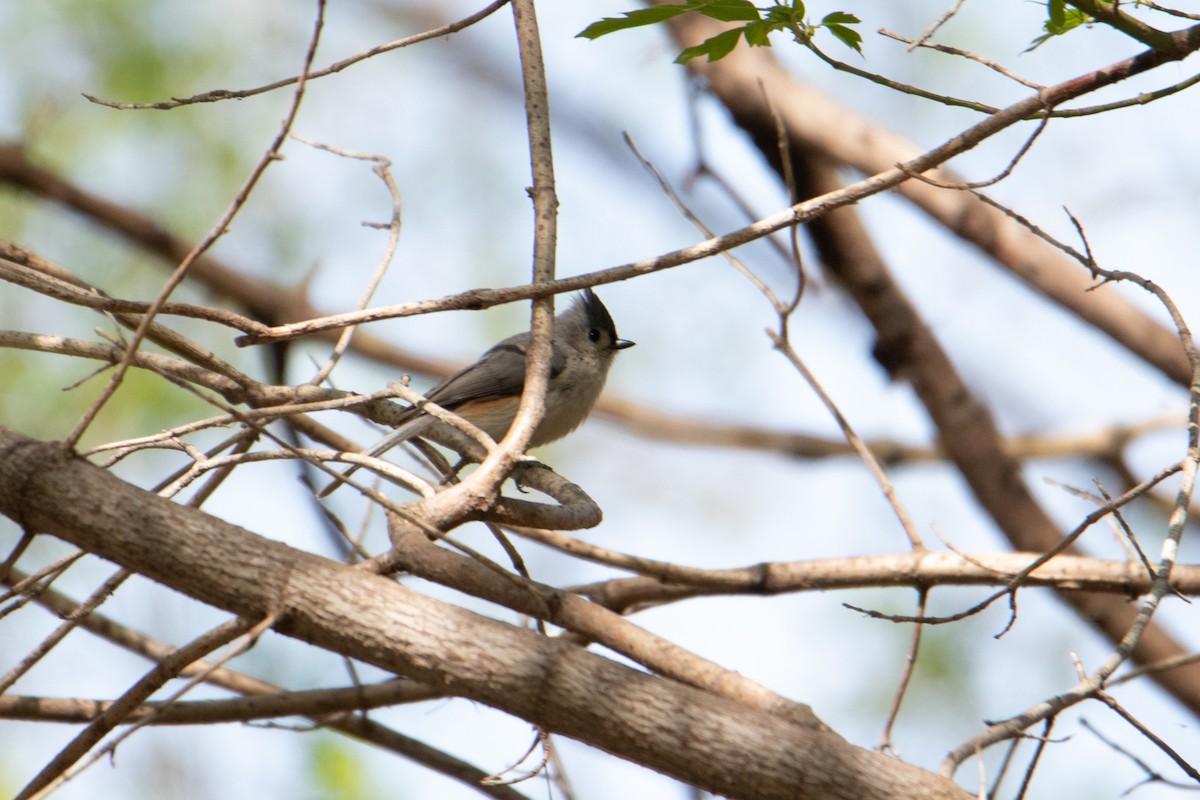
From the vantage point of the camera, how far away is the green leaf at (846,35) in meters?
2.07

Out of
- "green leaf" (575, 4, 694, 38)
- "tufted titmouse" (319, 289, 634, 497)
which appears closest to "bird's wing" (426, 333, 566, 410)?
"tufted titmouse" (319, 289, 634, 497)

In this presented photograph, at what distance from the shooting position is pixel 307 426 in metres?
3.06

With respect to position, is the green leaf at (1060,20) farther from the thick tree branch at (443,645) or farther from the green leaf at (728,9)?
the thick tree branch at (443,645)

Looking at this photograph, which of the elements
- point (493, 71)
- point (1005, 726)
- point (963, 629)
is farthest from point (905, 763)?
point (493, 71)

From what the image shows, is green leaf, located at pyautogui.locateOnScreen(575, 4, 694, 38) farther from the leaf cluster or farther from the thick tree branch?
the thick tree branch

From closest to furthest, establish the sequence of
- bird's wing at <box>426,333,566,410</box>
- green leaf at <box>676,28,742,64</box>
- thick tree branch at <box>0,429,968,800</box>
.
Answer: thick tree branch at <box>0,429,968,800</box>
green leaf at <box>676,28,742,64</box>
bird's wing at <box>426,333,566,410</box>

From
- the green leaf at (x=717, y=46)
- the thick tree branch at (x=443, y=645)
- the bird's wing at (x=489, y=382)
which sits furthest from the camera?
the bird's wing at (x=489, y=382)

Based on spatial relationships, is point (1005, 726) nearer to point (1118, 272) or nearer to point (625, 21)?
point (1118, 272)

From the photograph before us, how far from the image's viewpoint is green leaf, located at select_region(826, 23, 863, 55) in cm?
207

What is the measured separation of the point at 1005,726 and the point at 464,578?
1.15 meters

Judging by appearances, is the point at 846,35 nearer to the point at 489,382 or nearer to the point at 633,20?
the point at 633,20

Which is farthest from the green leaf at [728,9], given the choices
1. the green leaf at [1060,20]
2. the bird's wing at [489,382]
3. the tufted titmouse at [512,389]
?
the bird's wing at [489,382]

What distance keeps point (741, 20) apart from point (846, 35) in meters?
0.20

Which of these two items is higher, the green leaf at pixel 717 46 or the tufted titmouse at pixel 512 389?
the tufted titmouse at pixel 512 389
